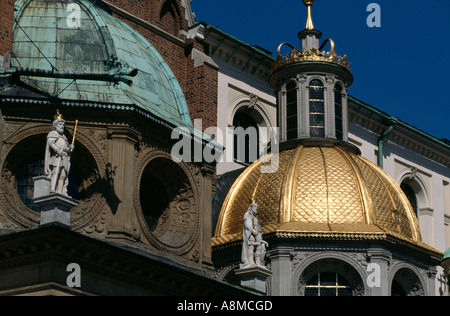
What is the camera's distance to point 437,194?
177 ft

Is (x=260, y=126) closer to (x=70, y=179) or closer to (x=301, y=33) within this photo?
(x=301, y=33)

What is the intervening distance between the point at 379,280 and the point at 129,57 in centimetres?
1041

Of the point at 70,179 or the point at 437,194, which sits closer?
the point at 70,179

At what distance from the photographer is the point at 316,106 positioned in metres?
42.1

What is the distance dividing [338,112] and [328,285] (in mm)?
7927

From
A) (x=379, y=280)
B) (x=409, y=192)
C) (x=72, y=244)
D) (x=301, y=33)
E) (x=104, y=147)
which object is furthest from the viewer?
(x=409, y=192)

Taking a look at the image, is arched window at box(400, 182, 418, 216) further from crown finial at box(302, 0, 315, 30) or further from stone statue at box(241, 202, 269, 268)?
stone statue at box(241, 202, 269, 268)

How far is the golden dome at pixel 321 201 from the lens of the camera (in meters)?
37.0

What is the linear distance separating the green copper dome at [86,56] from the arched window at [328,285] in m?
6.87

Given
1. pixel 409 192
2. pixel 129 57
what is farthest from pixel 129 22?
pixel 409 192

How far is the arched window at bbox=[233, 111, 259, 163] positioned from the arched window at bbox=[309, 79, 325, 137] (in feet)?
10.2

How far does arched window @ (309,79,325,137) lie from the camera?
4169 centimetres

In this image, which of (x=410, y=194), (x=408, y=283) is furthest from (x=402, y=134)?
(x=408, y=283)

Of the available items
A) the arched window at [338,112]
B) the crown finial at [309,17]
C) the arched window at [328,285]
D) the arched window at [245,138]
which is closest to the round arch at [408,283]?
the arched window at [328,285]
